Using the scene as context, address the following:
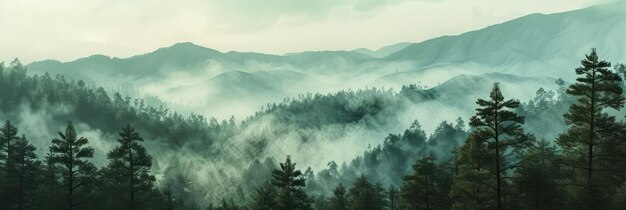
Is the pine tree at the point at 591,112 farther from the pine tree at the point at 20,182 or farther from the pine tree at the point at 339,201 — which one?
the pine tree at the point at 20,182

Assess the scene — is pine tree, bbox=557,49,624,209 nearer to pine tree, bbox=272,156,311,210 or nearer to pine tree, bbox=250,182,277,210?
pine tree, bbox=272,156,311,210

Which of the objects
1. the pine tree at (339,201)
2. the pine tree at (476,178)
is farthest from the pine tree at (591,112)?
the pine tree at (339,201)

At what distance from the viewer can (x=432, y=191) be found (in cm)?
4297

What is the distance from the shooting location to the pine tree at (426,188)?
1683 inches

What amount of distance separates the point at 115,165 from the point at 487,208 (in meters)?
27.5

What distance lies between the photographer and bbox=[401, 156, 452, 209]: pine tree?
42750 mm

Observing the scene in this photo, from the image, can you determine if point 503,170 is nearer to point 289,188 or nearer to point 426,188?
point 426,188

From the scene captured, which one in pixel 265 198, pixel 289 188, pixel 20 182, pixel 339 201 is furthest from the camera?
pixel 339 201

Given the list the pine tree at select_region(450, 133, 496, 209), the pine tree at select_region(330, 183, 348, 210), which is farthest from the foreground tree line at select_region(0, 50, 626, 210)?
the pine tree at select_region(330, 183, 348, 210)

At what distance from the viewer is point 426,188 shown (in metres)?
42.8

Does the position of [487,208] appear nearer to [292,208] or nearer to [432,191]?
[432,191]

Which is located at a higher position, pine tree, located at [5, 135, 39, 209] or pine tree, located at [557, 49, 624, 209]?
pine tree, located at [557, 49, 624, 209]

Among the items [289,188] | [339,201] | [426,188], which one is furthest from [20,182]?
[426,188]

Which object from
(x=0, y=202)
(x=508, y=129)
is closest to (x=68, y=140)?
(x=0, y=202)
